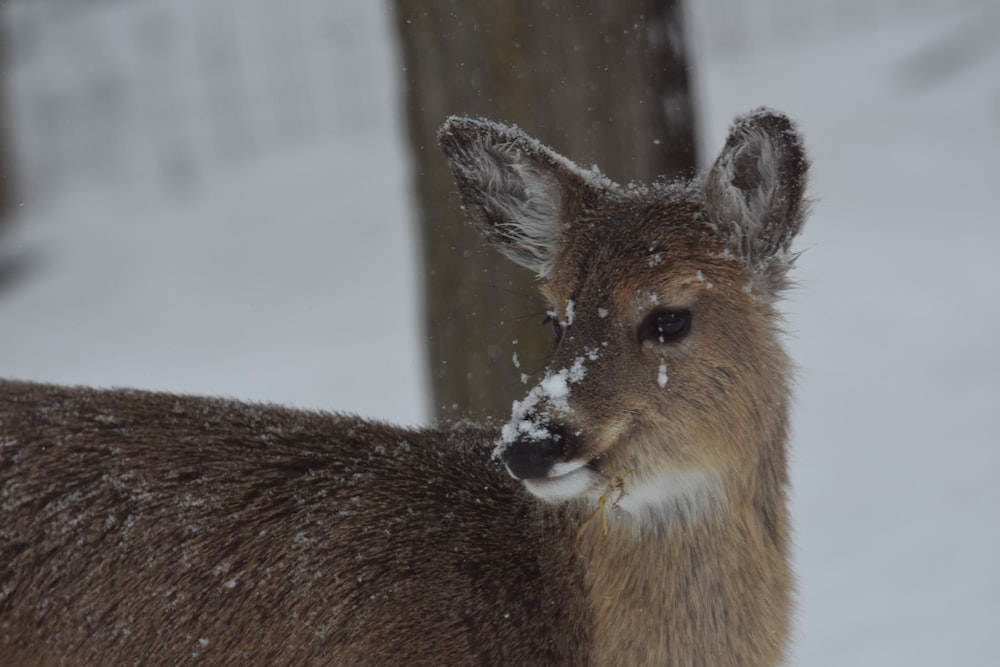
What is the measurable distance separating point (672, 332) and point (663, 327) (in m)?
0.03

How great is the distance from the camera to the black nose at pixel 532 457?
11.1ft

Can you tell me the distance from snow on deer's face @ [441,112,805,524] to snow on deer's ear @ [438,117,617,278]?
24 millimetres

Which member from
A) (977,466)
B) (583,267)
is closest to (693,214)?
(583,267)

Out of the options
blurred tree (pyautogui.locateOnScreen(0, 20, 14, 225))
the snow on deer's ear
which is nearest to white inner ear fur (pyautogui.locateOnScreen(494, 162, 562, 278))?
the snow on deer's ear

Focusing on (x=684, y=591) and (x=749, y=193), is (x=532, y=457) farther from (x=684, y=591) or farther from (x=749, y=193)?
(x=749, y=193)

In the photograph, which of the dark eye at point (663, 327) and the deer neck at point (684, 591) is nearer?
the dark eye at point (663, 327)

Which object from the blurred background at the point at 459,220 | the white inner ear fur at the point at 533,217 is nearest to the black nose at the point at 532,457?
the white inner ear fur at the point at 533,217

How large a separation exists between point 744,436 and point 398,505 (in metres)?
1.10

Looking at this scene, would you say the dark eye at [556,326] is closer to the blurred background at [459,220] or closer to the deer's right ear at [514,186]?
the deer's right ear at [514,186]

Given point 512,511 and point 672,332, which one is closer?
point 672,332

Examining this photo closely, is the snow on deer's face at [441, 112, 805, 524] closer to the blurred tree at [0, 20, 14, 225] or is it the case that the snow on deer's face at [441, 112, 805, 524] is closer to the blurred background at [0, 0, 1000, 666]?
the blurred background at [0, 0, 1000, 666]

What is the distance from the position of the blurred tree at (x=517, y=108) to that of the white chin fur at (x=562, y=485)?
1793mm

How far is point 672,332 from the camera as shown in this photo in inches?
148

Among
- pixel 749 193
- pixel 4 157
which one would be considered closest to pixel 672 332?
pixel 749 193
